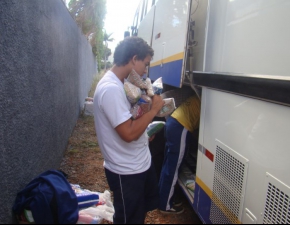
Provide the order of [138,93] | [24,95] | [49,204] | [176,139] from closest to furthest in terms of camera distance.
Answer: [49,204]
[138,93]
[24,95]
[176,139]

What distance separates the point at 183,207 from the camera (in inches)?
132

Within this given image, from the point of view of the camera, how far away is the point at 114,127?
184cm

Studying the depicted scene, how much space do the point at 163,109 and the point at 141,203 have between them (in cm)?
77

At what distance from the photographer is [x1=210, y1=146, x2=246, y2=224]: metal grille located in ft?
6.36

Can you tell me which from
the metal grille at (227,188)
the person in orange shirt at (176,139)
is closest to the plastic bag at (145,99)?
the metal grille at (227,188)

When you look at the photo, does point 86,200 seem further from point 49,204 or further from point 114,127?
point 114,127

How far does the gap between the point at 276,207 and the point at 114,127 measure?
1079 mm

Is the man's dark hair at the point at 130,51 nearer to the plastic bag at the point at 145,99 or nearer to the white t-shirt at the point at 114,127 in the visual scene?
the white t-shirt at the point at 114,127

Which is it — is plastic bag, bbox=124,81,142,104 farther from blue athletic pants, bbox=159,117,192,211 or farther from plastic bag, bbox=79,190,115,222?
blue athletic pants, bbox=159,117,192,211

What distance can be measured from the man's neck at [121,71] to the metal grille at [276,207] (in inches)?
48.2

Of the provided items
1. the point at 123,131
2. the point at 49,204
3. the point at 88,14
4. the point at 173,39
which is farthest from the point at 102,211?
the point at 88,14

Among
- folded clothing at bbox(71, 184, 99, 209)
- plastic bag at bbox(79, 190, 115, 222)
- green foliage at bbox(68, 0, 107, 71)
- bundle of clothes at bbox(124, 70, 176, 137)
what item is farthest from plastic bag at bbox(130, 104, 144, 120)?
green foliage at bbox(68, 0, 107, 71)

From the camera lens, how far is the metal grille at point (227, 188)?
1939 millimetres

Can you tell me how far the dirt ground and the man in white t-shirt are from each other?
1022 millimetres
